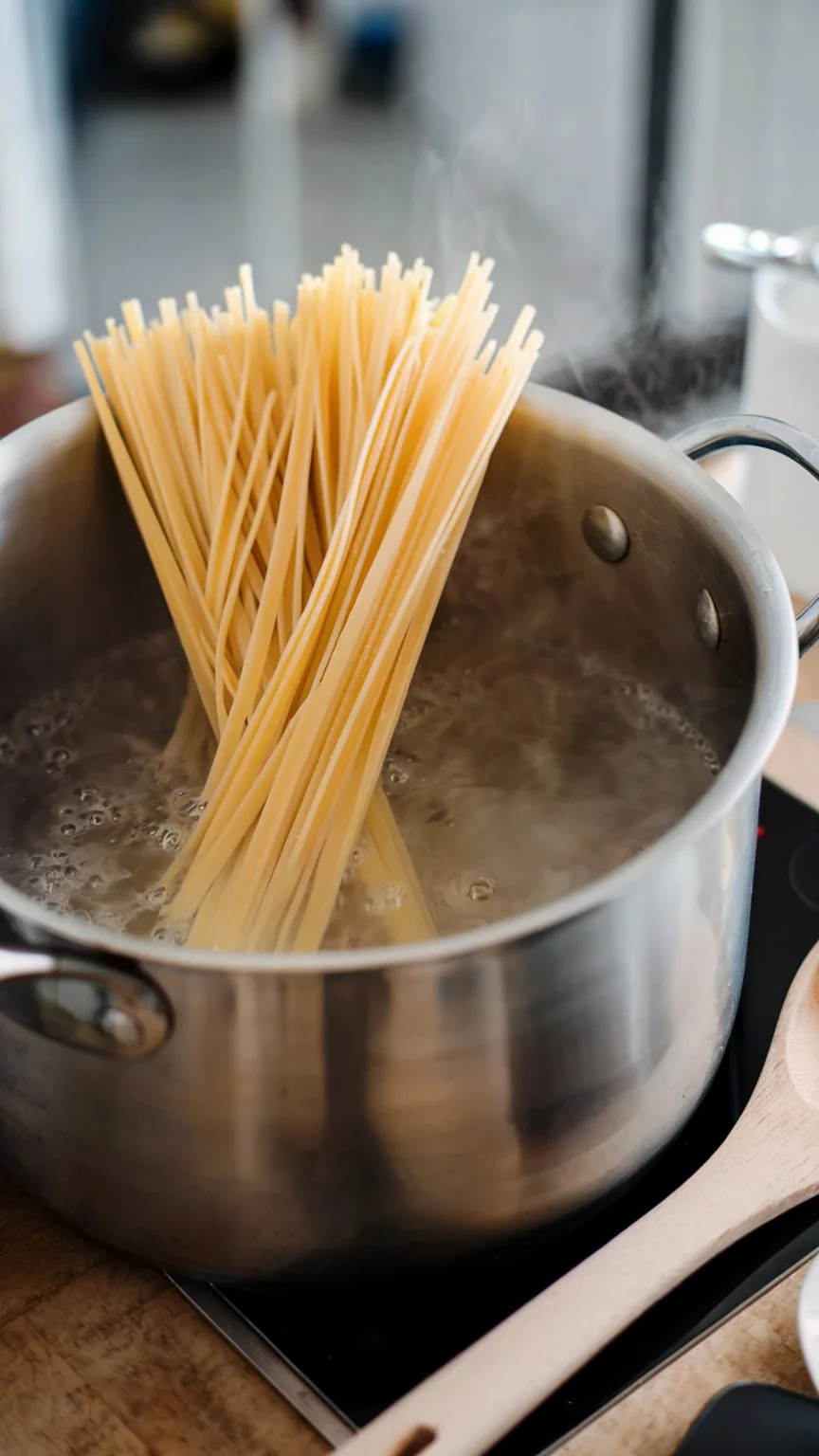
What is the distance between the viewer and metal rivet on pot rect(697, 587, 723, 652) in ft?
1.89

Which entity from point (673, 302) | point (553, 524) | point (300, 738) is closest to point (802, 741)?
point (553, 524)

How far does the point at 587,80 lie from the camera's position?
1.48m

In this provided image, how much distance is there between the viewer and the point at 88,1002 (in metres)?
0.39

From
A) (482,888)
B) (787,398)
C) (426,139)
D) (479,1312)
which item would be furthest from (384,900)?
(426,139)

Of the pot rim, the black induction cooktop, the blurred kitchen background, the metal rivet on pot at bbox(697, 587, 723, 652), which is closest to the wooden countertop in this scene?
the black induction cooktop

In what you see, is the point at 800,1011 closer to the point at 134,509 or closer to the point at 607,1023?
the point at 607,1023

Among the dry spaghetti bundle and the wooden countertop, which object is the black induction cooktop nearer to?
the wooden countertop

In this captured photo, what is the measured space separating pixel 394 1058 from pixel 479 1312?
0.14 metres

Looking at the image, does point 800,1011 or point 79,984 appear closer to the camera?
point 79,984

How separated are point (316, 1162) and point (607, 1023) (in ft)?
0.30

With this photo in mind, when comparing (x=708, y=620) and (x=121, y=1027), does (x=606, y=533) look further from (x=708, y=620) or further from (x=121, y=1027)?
(x=121, y=1027)

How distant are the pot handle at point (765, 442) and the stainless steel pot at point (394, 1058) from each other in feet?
0.14

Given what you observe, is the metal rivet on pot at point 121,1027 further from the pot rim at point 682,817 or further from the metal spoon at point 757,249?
the metal spoon at point 757,249

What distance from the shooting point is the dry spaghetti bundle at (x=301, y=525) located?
1.80 feet
